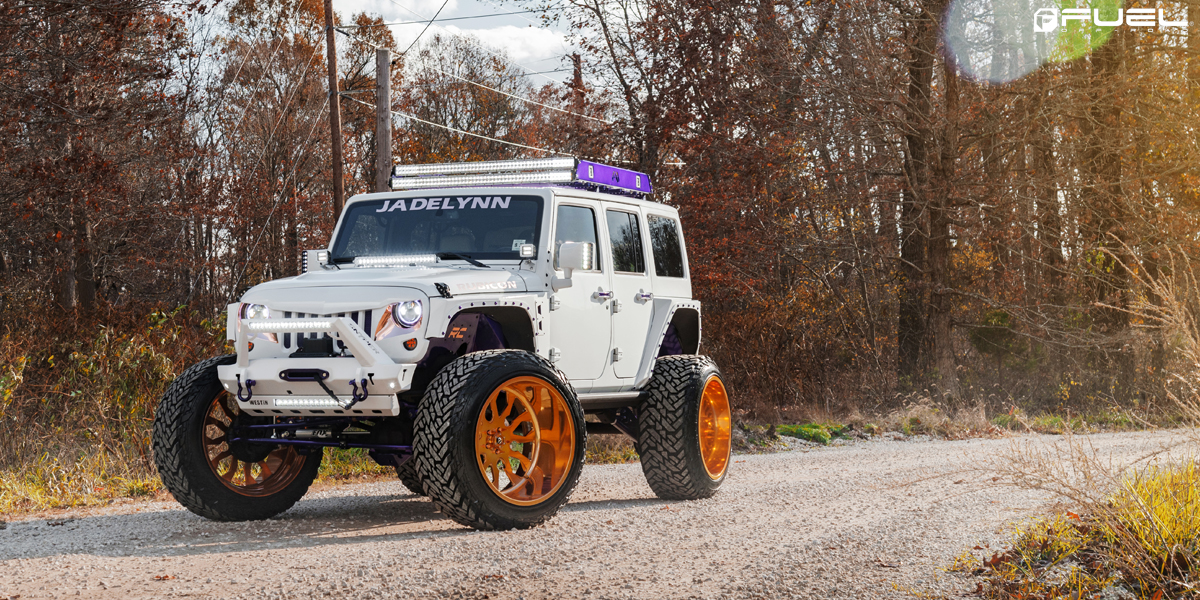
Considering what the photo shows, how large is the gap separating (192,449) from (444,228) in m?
2.31

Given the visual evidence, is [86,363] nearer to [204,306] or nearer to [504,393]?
[504,393]

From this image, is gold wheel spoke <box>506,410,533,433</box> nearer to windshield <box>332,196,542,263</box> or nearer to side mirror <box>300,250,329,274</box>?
windshield <box>332,196,542,263</box>

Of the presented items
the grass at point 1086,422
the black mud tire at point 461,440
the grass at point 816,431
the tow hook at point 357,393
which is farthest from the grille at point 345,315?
the grass at point 1086,422

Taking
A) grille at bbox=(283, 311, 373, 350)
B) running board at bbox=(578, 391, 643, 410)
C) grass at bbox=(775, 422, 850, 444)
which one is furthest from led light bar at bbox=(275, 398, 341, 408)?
grass at bbox=(775, 422, 850, 444)

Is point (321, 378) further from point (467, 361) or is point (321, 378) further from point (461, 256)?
point (461, 256)

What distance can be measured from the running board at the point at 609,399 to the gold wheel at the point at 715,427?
0.63 meters

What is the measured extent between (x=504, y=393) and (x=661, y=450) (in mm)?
1920

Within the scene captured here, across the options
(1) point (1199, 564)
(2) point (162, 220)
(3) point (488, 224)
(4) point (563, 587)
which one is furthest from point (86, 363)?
(2) point (162, 220)

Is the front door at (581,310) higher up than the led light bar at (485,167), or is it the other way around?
the led light bar at (485,167)

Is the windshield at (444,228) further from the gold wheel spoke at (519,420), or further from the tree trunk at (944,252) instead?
the tree trunk at (944,252)

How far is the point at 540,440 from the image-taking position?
7328 millimetres

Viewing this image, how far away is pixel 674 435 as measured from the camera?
8.64 m

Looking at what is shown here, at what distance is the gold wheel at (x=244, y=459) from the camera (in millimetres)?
7609

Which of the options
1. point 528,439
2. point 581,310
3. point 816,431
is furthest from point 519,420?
point 816,431
